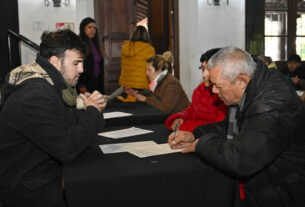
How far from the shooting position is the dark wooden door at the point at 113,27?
6949mm

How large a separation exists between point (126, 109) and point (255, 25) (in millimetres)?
4542

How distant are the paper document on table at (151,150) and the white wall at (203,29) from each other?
4.86 m

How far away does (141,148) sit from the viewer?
1.81 meters

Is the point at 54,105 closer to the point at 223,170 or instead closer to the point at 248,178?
the point at 223,170

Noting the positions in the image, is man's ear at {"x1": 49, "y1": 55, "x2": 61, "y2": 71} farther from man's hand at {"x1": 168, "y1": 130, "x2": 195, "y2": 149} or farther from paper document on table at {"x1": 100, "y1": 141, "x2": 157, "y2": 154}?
man's hand at {"x1": 168, "y1": 130, "x2": 195, "y2": 149}

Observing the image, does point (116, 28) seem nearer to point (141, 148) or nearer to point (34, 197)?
point (141, 148)

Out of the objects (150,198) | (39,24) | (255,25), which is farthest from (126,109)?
(255,25)

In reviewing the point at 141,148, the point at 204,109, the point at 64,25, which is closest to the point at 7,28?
the point at 64,25

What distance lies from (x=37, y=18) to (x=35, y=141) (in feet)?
14.7

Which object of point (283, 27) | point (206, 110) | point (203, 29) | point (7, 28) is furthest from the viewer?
point (283, 27)

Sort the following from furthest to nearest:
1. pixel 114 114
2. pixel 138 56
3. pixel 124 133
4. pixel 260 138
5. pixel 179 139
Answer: pixel 138 56 → pixel 114 114 → pixel 124 133 → pixel 179 139 → pixel 260 138

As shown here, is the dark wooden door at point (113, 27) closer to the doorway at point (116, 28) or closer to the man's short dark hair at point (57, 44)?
the doorway at point (116, 28)

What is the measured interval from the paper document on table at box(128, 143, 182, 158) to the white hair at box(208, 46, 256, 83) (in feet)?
1.59

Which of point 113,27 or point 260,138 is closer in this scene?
point 260,138
